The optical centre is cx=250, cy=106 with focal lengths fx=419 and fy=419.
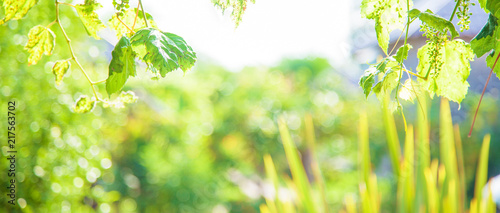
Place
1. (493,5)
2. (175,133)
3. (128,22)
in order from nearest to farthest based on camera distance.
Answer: (493,5)
(128,22)
(175,133)

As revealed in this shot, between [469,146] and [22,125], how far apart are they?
2520mm

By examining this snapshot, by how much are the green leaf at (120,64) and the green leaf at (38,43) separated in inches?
3.9

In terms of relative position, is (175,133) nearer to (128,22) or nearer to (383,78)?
(128,22)

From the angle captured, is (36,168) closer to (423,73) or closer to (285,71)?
(423,73)

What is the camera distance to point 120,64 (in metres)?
0.28

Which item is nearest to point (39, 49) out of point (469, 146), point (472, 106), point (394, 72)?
point (394, 72)

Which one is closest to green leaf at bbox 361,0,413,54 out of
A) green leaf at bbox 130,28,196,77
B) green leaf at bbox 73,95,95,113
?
green leaf at bbox 130,28,196,77

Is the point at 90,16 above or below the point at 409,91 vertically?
below

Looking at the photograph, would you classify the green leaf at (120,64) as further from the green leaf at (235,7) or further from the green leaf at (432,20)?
the green leaf at (432,20)

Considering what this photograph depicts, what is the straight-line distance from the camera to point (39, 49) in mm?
356

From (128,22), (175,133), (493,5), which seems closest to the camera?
(493,5)

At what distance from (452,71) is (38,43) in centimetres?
34

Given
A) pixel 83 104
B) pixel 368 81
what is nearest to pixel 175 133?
pixel 83 104

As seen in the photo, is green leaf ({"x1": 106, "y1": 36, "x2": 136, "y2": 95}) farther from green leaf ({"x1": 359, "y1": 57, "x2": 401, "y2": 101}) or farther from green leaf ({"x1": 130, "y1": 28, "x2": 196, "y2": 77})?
green leaf ({"x1": 359, "y1": 57, "x2": 401, "y2": 101})
